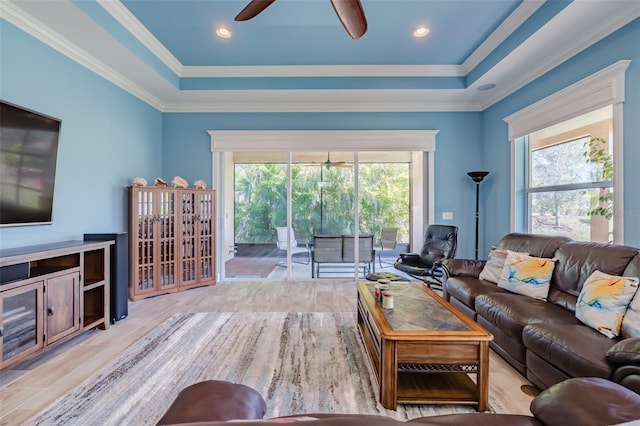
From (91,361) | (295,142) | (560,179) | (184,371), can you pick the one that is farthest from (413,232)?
(91,361)

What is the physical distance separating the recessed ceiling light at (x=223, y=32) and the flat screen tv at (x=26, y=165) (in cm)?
192

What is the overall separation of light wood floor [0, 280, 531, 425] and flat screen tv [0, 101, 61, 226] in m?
1.22

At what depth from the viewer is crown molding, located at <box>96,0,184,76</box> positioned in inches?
110

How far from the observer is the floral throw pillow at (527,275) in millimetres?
2537

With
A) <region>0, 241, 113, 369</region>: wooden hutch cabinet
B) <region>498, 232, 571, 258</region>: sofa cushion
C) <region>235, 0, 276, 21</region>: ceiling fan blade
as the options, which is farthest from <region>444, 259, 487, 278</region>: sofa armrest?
<region>0, 241, 113, 369</region>: wooden hutch cabinet

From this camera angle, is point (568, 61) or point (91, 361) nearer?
point (91, 361)

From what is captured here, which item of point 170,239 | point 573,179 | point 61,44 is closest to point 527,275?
point 573,179

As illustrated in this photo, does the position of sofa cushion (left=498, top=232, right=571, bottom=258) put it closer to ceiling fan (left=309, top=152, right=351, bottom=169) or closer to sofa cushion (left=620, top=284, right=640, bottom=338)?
sofa cushion (left=620, top=284, right=640, bottom=338)

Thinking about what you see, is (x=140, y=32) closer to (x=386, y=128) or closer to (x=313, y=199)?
(x=313, y=199)

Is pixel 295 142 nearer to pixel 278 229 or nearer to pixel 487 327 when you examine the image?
pixel 278 229

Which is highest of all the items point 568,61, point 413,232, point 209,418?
point 568,61

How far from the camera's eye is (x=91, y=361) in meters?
2.31

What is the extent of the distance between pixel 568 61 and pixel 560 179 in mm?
1292

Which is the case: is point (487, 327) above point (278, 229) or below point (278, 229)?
below
